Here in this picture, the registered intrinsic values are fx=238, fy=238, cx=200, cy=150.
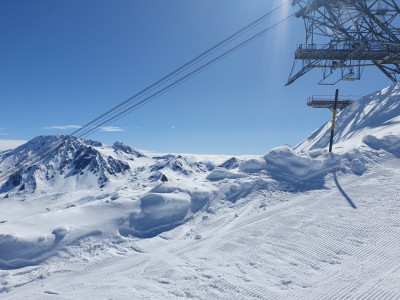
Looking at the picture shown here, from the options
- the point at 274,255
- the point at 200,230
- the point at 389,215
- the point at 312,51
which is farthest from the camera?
the point at 312,51

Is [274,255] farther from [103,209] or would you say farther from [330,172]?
[330,172]

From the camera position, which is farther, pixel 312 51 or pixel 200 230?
pixel 312 51

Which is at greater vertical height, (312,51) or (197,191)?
(312,51)

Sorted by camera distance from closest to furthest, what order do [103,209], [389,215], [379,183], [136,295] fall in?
[136,295] → [389,215] → [103,209] → [379,183]

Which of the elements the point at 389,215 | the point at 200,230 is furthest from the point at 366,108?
the point at 200,230

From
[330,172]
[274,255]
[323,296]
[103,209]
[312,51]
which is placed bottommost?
[323,296]

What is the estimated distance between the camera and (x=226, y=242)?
6.82 metres

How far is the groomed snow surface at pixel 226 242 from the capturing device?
17.0 feet

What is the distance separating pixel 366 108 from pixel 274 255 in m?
22.8

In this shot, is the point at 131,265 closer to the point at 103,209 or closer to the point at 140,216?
the point at 140,216

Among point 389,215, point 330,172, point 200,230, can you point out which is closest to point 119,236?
point 200,230

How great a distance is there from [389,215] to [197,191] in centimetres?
631

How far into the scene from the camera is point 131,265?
20.2ft

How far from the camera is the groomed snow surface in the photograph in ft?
17.0
